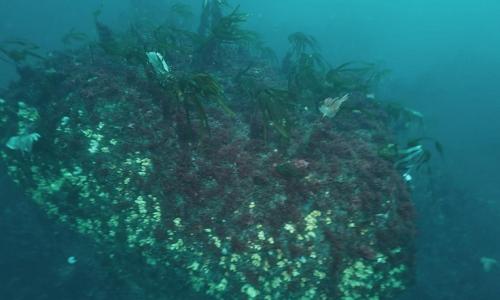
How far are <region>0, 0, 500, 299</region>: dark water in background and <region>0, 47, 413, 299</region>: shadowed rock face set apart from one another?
1613 mm

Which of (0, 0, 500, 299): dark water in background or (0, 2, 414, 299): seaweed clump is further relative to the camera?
(0, 0, 500, 299): dark water in background

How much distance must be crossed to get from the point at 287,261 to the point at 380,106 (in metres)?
6.68

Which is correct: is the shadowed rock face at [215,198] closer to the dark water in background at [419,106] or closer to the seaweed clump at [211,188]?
the seaweed clump at [211,188]

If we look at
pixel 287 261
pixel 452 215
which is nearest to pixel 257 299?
pixel 287 261

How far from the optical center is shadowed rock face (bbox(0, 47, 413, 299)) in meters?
6.32

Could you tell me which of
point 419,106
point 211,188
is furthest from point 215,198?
point 419,106

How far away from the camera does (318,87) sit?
10.0 meters

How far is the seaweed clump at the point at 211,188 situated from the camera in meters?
6.33

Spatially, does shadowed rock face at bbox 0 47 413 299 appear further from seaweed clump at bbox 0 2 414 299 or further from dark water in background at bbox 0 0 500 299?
dark water in background at bbox 0 0 500 299

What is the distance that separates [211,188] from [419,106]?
16965 mm

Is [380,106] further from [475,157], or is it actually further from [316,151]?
[475,157]

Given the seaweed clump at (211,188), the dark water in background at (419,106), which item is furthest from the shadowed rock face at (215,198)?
the dark water in background at (419,106)

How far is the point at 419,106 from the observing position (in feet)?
65.8

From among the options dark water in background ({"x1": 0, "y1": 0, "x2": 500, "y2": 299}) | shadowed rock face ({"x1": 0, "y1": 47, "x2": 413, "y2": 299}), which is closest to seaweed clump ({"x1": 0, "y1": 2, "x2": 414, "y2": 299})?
shadowed rock face ({"x1": 0, "y1": 47, "x2": 413, "y2": 299})
